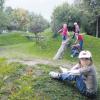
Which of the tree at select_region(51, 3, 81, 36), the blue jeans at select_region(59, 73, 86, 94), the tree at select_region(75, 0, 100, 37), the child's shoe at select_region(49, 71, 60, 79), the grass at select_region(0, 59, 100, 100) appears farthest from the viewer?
the tree at select_region(51, 3, 81, 36)

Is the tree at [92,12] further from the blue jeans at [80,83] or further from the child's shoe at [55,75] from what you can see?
the blue jeans at [80,83]

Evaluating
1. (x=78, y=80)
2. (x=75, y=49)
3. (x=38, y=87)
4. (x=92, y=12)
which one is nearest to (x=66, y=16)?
(x=92, y=12)

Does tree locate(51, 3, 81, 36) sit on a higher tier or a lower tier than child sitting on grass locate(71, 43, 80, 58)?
higher

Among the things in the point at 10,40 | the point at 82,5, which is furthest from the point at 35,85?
the point at 10,40

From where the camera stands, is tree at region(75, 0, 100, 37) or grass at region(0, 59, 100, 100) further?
tree at region(75, 0, 100, 37)

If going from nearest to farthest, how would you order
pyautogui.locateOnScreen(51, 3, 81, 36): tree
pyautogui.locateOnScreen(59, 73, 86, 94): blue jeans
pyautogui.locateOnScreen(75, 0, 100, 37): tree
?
Answer: pyautogui.locateOnScreen(59, 73, 86, 94): blue jeans
pyautogui.locateOnScreen(75, 0, 100, 37): tree
pyautogui.locateOnScreen(51, 3, 81, 36): tree

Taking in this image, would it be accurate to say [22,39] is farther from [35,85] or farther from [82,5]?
[35,85]

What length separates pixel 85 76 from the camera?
33.7 ft

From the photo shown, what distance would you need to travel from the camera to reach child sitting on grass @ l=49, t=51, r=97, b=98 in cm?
1014

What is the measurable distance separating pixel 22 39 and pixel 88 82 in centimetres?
4443

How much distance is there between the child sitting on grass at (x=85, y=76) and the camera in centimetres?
1014

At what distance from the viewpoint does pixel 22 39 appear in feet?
178

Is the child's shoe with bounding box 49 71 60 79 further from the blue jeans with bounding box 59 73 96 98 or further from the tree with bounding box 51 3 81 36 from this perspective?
the tree with bounding box 51 3 81 36

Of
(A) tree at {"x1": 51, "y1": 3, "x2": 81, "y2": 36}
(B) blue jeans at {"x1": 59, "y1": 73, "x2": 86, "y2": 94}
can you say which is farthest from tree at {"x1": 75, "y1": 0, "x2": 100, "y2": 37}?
(B) blue jeans at {"x1": 59, "y1": 73, "x2": 86, "y2": 94}
